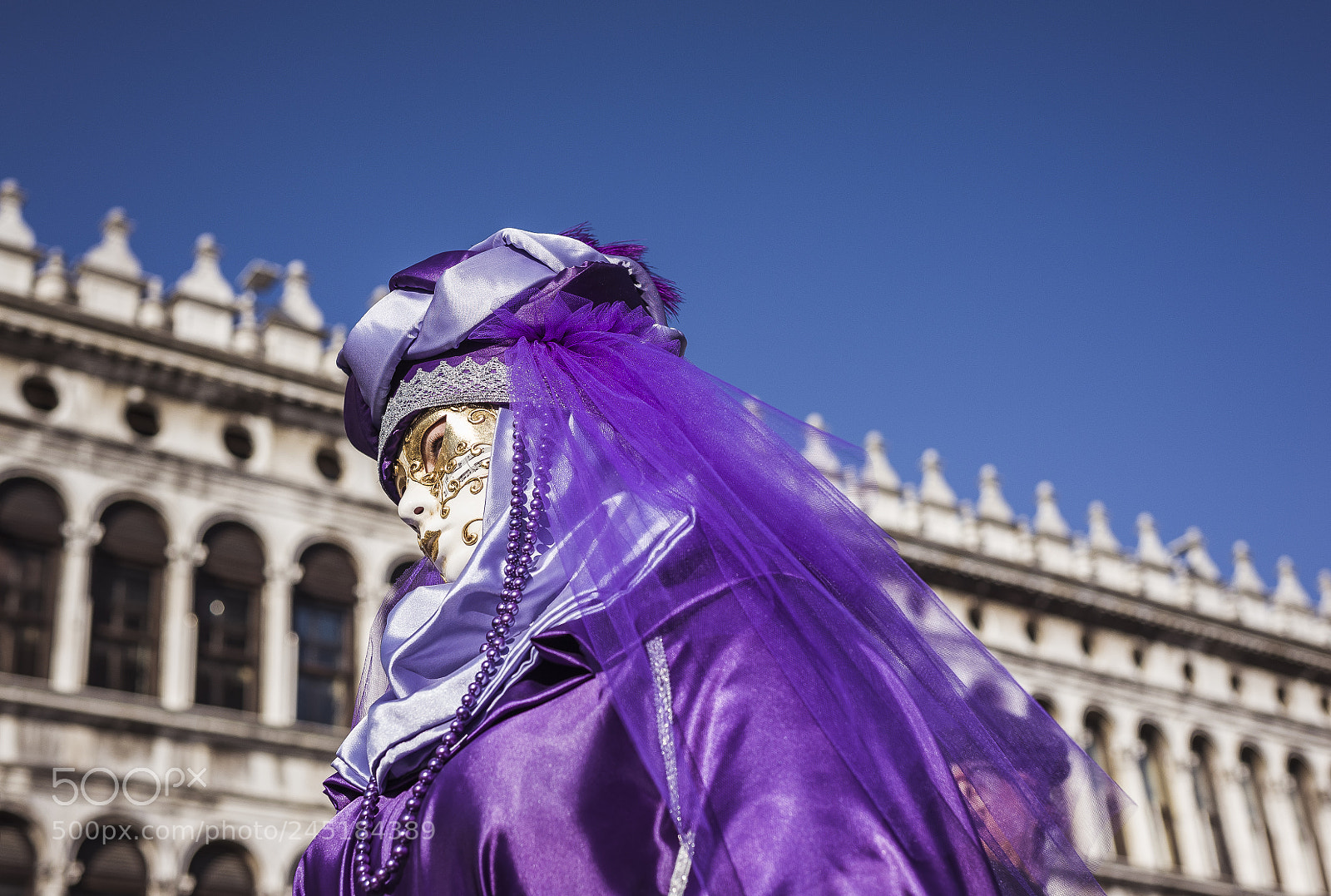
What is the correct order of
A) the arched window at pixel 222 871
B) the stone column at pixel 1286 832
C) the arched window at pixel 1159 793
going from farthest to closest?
1. the stone column at pixel 1286 832
2. the arched window at pixel 1159 793
3. the arched window at pixel 222 871

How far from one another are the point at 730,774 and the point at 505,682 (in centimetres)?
29

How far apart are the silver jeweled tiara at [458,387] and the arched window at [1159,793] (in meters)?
20.1

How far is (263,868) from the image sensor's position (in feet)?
41.8

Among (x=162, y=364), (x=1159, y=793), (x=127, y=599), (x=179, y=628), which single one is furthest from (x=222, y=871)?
(x=1159, y=793)

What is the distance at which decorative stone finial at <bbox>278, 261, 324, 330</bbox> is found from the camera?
15234mm

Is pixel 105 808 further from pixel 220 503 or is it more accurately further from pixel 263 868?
pixel 220 503

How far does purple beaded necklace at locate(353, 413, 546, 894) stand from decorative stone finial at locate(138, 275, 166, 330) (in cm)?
1304

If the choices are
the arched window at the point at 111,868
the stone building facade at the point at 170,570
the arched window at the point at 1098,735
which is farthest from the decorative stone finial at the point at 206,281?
the arched window at the point at 1098,735

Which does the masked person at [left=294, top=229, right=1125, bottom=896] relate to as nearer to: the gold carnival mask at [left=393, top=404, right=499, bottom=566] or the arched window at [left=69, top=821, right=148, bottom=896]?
the gold carnival mask at [left=393, top=404, right=499, bottom=566]

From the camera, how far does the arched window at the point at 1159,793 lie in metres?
20.3

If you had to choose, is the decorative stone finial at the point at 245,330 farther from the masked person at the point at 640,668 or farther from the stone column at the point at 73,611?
the masked person at the point at 640,668

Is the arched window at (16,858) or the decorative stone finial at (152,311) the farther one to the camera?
the decorative stone finial at (152,311)

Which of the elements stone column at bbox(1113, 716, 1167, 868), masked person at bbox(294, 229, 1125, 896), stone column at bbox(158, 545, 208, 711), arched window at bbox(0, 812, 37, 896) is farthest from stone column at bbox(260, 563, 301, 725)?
masked person at bbox(294, 229, 1125, 896)

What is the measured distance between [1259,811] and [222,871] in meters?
15.5
